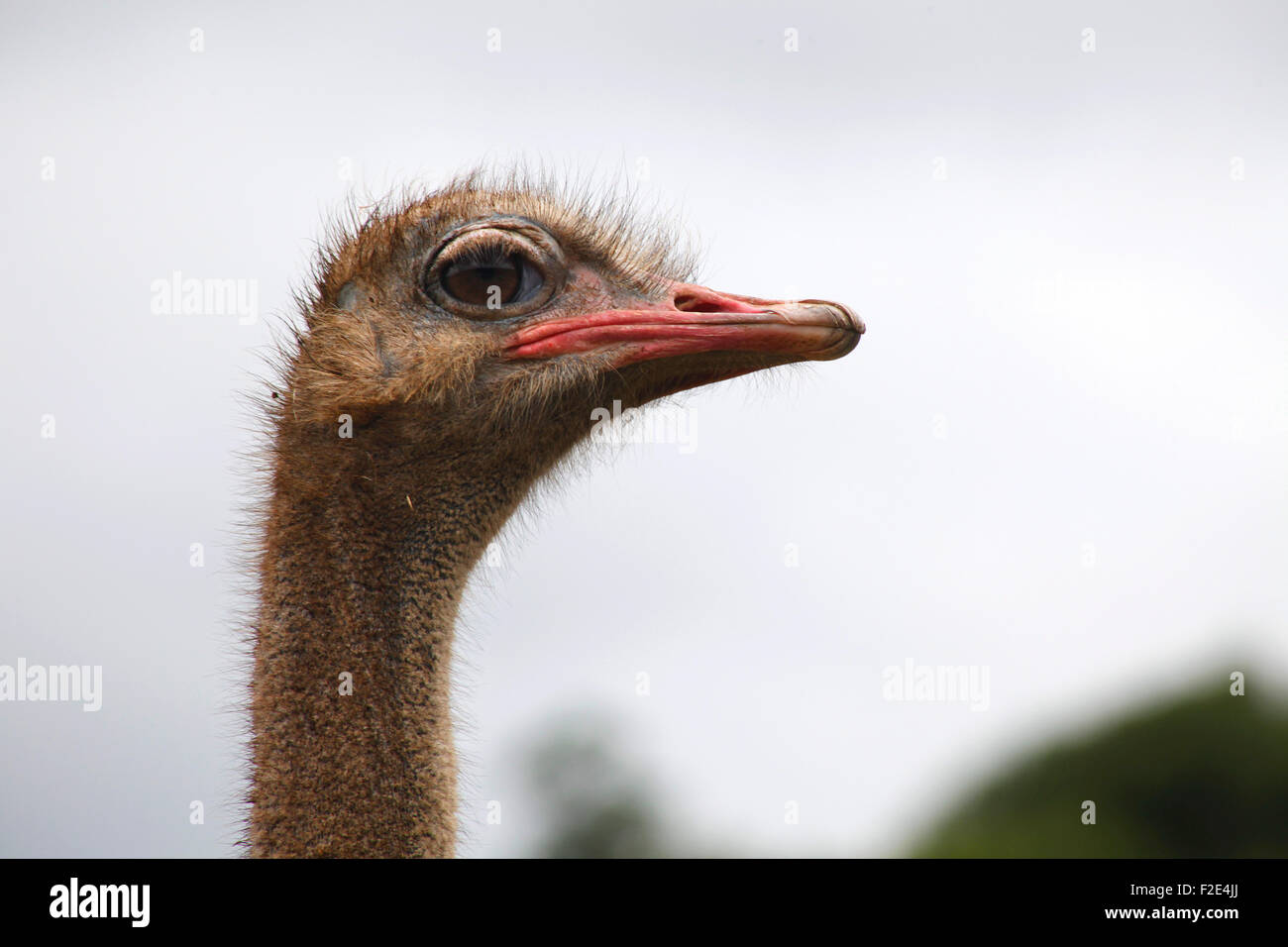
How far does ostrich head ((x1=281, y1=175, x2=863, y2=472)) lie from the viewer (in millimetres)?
4145

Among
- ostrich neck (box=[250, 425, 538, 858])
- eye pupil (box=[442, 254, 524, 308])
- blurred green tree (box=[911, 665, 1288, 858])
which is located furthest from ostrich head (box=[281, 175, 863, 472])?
blurred green tree (box=[911, 665, 1288, 858])

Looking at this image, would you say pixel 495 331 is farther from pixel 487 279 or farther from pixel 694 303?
pixel 694 303

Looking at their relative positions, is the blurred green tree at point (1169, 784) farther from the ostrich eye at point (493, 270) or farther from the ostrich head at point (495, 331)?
the ostrich eye at point (493, 270)

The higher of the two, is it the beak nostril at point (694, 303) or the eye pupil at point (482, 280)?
the eye pupil at point (482, 280)

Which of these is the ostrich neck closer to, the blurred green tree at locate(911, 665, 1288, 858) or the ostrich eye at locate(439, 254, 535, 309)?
the ostrich eye at locate(439, 254, 535, 309)

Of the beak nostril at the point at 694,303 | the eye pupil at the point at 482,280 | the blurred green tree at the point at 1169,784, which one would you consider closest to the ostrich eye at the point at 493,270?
the eye pupil at the point at 482,280

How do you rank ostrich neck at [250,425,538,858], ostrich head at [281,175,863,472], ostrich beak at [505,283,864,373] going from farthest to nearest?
1. ostrich head at [281,175,863,472]
2. ostrich beak at [505,283,864,373]
3. ostrich neck at [250,425,538,858]

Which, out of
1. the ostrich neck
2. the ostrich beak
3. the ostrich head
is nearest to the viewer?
the ostrich neck

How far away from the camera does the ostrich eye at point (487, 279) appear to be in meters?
4.23

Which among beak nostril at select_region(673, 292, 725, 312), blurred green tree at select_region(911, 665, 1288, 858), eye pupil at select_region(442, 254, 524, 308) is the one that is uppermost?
eye pupil at select_region(442, 254, 524, 308)

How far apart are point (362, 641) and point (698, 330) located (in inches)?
45.4
